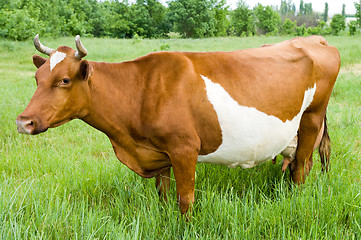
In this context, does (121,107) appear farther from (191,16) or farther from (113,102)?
(191,16)

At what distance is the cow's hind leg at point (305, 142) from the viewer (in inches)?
135

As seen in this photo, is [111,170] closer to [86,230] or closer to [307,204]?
[86,230]

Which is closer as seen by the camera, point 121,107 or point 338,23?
point 121,107

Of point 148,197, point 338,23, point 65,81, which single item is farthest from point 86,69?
point 338,23

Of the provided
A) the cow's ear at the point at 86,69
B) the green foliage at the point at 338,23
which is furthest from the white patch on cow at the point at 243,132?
the green foliage at the point at 338,23

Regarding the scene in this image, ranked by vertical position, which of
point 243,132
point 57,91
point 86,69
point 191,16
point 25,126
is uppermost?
point 191,16

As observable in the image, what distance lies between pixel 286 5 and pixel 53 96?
193 m

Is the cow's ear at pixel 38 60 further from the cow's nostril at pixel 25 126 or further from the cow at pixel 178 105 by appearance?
the cow's nostril at pixel 25 126

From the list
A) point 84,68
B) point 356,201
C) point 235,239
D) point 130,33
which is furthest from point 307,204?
point 130,33

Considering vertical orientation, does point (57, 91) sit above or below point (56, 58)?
below

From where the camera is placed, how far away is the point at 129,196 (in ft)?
10.1

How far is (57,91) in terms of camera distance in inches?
94.9

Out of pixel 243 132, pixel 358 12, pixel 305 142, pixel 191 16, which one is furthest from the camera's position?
pixel 191 16

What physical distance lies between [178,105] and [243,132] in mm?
603
